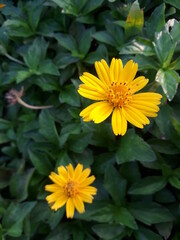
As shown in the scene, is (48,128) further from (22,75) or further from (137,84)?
(137,84)

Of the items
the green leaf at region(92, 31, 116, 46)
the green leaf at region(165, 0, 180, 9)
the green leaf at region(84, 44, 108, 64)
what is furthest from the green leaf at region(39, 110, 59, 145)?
the green leaf at region(165, 0, 180, 9)

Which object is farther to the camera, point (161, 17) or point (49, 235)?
point (49, 235)

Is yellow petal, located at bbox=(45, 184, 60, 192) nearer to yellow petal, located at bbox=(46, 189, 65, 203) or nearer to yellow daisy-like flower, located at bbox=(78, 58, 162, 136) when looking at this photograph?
yellow petal, located at bbox=(46, 189, 65, 203)

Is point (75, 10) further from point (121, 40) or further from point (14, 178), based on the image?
point (14, 178)

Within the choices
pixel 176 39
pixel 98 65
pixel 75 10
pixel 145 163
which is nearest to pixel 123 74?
pixel 98 65

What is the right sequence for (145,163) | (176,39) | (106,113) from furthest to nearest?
(145,163), (176,39), (106,113)

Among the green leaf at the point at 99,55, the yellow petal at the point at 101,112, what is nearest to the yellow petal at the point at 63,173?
the yellow petal at the point at 101,112

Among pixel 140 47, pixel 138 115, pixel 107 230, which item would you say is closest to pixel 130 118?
pixel 138 115
